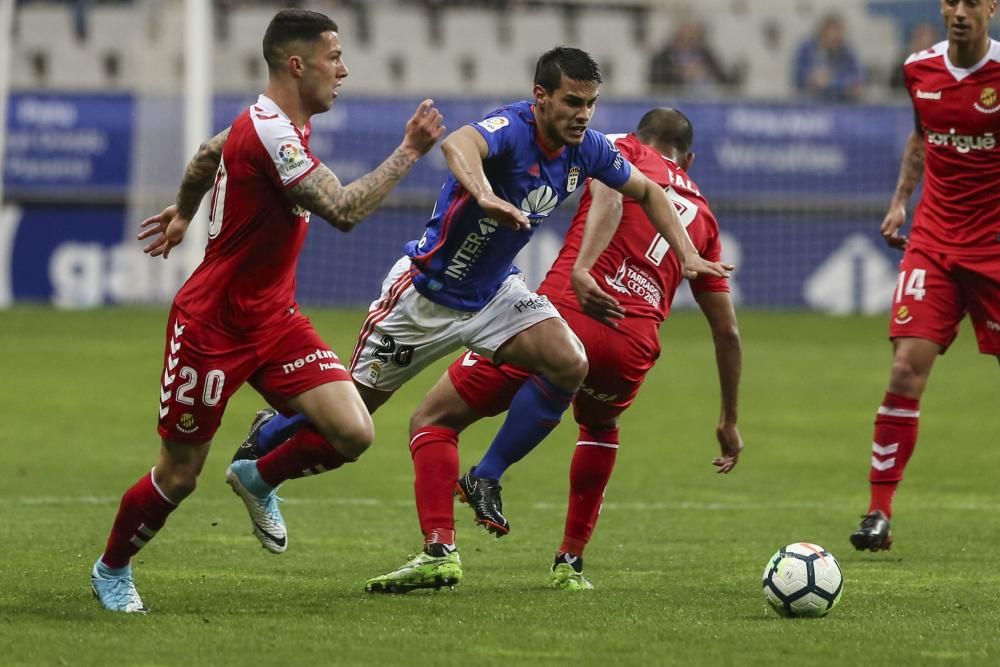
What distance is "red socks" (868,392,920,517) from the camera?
813 centimetres

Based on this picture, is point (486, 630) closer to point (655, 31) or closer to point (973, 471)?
point (973, 471)

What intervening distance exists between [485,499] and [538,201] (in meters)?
1.26

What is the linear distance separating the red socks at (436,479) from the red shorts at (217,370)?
2.32 feet

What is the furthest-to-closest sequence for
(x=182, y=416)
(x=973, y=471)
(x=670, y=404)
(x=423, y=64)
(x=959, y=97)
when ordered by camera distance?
(x=423, y=64)
(x=670, y=404)
(x=973, y=471)
(x=959, y=97)
(x=182, y=416)

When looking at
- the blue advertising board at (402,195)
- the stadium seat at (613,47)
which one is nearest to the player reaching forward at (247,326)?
the blue advertising board at (402,195)

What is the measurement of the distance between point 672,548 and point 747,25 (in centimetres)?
2119

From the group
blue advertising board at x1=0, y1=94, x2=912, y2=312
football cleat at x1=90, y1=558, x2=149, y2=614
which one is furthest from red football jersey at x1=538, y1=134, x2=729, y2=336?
blue advertising board at x1=0, y1=94, x2=912, y2=312

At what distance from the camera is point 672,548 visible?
845cm

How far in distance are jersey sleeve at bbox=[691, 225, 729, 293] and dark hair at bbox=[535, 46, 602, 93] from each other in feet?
3.26

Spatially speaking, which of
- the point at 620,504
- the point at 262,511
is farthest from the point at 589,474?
the point at 620,504

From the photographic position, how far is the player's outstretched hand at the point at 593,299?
702 cm

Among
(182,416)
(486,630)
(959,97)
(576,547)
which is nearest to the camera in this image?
(486,630)

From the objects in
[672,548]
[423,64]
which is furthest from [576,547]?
[423,64]

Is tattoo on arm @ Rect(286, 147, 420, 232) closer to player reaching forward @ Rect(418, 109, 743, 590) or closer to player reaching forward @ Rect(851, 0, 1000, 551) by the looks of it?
player reaching forward @ Rect(418, 109, 743, 590)
